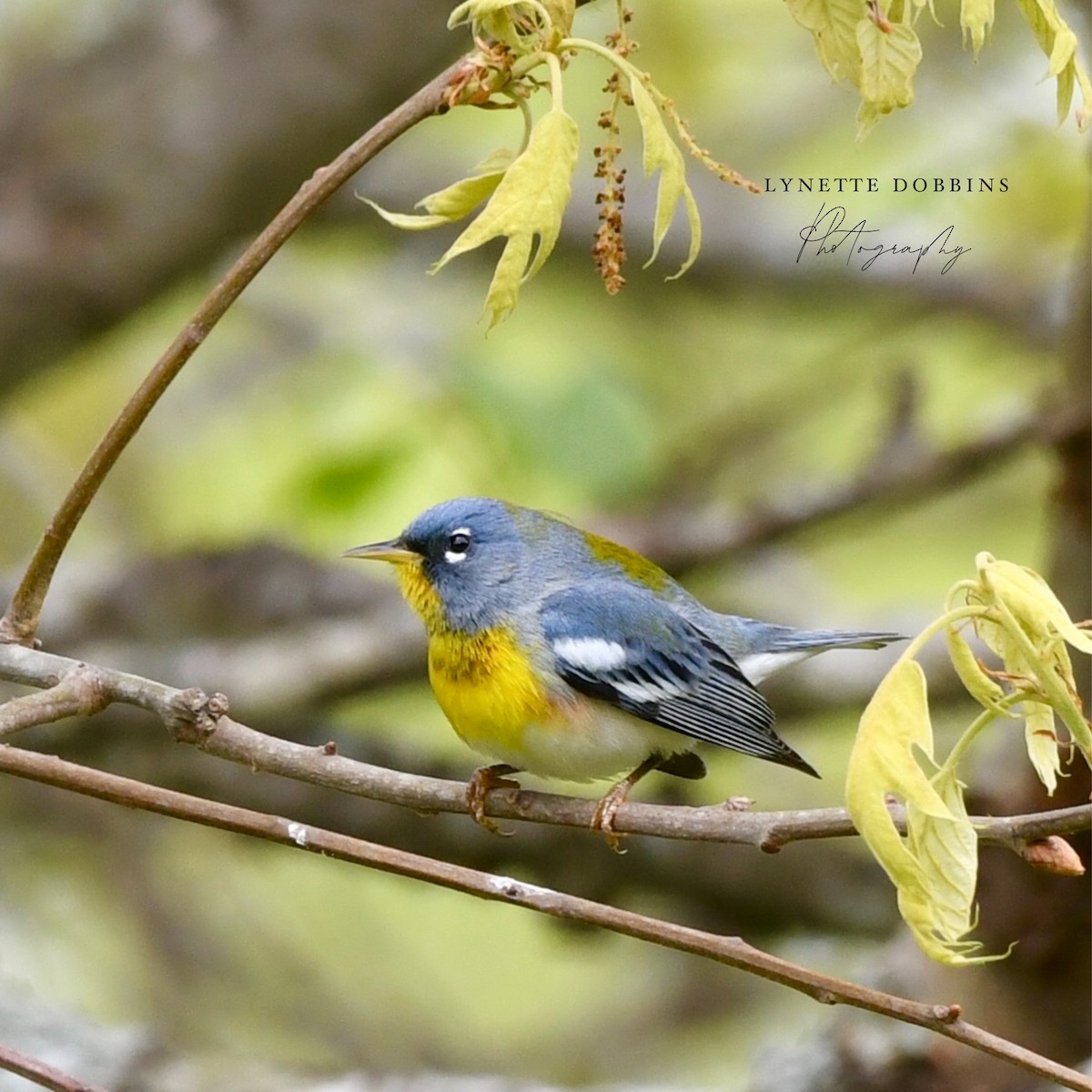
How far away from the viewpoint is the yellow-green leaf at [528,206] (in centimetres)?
154

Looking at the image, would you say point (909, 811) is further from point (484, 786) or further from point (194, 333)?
point (484, 786)

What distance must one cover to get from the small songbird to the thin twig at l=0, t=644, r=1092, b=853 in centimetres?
83

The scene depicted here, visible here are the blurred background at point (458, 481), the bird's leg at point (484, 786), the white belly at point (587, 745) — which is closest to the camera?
Answer: the bird's leg at point (484, 786)

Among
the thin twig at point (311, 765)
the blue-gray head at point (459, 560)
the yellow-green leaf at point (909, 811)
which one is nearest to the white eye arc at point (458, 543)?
the blue-gray head at point (459, 560)

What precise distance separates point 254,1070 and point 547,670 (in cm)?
151

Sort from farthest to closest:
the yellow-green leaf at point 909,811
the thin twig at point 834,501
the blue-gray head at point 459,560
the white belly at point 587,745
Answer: the thin twig at point 834,501 → the blue-gray head at point 459,560 → the white belly at point 587,745 → the yellow-green leaf at point 909,811

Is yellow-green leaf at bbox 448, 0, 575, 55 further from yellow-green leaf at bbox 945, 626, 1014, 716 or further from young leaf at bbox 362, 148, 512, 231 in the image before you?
yellow-green leaf at bbox 945, 626, 1014, 716

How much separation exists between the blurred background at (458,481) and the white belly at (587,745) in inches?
42.2

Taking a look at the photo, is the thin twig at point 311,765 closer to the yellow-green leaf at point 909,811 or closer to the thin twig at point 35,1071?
the yellow-green leaf at point 909,811

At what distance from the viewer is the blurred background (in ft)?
14.1

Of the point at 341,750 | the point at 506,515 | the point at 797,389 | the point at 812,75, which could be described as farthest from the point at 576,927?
the point at 812,75

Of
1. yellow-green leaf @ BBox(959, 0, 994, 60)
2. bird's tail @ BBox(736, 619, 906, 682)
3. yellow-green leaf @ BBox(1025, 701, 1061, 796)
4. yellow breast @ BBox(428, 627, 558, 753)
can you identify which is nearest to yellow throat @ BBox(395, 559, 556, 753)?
yellow breast @ BBox(428, 627, 558, 753)

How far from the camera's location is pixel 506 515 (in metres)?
3.40

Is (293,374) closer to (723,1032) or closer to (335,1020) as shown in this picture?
(335,1020)
